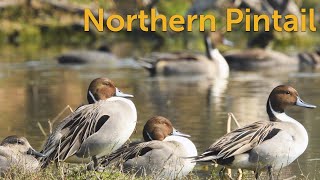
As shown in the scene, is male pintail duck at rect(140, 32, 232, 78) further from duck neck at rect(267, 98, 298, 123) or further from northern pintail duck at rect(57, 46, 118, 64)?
duck neck at rect(267, 98, 298, 123)

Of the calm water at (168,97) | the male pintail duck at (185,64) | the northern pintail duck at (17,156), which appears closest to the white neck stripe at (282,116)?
the calm water at (168,97)

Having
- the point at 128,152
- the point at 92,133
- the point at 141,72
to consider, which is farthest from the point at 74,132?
the point at 141,72

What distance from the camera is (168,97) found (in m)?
17.3

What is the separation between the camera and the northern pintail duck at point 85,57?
79.0 feet

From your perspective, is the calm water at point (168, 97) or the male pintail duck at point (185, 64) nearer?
the calm water at point (168, 97)

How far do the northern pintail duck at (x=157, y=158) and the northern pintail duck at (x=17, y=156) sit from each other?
0.64 m

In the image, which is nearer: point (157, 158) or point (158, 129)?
point (157, 158)

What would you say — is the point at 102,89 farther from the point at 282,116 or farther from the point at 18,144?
the point at 282,116

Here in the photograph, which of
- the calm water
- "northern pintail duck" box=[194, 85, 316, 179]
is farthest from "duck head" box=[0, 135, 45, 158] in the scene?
the calm water

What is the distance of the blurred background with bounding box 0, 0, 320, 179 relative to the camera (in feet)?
46.9

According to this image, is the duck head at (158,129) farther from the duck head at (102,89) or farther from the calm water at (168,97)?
the calm water at (168,97)

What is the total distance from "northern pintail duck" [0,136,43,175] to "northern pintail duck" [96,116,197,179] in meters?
0.64

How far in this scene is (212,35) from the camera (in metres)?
23.6

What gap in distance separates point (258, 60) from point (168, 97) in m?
6.87
